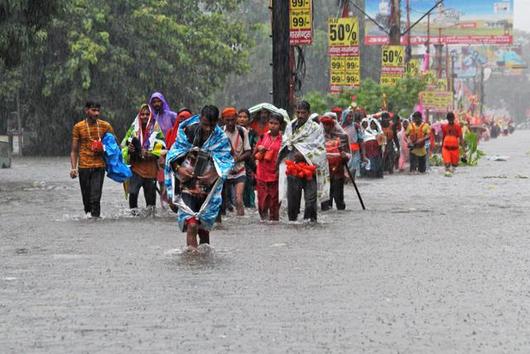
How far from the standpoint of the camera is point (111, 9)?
48812mm

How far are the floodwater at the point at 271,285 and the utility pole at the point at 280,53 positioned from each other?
397cm

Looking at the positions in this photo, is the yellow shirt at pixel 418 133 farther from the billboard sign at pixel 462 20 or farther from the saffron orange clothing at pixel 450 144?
the billboard sign at pixel 462 20

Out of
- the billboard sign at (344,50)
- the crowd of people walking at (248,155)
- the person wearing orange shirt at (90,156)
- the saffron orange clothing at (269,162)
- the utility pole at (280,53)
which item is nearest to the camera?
the crowd of people walking at (248,155)

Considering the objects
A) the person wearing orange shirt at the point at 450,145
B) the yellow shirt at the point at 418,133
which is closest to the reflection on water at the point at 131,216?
the person wearing orange shirt at the point at 450,145

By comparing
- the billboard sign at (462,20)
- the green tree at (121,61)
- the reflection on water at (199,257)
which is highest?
the billboard sign at (462,20)

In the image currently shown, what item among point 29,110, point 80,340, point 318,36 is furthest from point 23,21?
point 318,36

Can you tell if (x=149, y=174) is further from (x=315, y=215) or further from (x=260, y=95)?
(x=260, y=95)

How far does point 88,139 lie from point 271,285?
24.9 feet

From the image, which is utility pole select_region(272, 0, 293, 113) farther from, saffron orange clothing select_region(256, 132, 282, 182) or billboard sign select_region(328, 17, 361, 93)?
billboard sign select_region(328, 17, 361, 93)

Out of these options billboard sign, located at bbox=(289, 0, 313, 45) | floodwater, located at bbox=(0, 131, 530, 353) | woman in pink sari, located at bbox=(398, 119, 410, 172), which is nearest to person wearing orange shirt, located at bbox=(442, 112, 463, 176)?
woman in pink sari, located at bbox=(398, 119, 410, 172)

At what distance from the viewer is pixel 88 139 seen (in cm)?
1745

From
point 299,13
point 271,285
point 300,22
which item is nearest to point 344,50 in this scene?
point 299,13

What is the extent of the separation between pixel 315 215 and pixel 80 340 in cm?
921

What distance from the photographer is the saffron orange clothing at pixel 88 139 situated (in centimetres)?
1744
